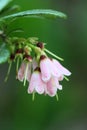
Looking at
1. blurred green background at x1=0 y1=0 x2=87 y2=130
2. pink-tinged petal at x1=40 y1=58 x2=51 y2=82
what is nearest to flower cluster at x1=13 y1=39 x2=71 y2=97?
pink-tinged petal at x1=40 y1=58 x2=51 y2=82

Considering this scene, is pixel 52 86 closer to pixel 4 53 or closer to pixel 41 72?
pixel 41 72

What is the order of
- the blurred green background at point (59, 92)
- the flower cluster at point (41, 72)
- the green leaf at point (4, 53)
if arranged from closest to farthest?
the green leaf at point (4, 53) → the flower cluster at point (41, 72) → the blurred green background at point (59, 92)

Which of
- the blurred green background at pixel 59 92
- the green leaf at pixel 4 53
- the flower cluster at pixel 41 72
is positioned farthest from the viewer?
the blurred green background at pixel 59 92

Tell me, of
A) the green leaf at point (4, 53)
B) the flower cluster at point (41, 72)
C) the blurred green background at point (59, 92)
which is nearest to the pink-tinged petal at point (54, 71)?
the flower cluster at point (41, 72)

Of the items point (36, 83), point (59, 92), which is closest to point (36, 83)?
point (36, 83)

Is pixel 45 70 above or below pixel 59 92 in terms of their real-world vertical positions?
below

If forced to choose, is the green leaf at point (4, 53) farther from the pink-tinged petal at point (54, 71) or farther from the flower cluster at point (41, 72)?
the pink-tinged petal at point (54, 71)

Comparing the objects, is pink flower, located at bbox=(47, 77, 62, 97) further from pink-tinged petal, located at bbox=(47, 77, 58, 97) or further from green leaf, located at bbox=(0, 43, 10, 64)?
green leaf, located at bbox=(0, 43, 10, 64)

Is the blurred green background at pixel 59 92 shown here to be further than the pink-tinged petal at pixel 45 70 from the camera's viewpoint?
Yes
